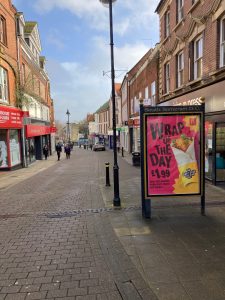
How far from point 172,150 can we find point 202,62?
6469mm

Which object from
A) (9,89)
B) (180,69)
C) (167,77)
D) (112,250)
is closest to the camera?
(112,250)

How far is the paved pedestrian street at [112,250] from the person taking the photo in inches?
149

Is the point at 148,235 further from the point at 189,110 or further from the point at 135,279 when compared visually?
the point at 189,110

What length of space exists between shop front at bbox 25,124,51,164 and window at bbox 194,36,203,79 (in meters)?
12.8

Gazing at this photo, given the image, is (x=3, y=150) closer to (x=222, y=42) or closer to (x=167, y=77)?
(x=167, y=77)

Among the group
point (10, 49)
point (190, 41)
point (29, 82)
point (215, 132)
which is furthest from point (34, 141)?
point (215, 132)

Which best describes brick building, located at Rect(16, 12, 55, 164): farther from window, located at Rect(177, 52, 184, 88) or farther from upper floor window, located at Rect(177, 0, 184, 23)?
upper floor window, located at Rect(177, 0, 184, 23)

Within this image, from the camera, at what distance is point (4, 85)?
17.4 meters

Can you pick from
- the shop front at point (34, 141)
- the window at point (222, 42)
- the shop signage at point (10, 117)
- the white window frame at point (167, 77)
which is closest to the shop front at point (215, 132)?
the window at point (222, 42)

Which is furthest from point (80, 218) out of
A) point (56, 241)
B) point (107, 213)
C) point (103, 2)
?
point (103, 2)

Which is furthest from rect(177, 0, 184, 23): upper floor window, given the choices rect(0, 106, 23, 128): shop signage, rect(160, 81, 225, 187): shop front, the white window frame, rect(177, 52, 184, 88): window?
rect(0, 106, 23, 128): shop signage

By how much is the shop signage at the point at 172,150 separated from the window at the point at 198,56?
20.6 feet

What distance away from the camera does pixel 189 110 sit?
6.45 m

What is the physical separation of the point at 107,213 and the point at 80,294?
3.61 metres
